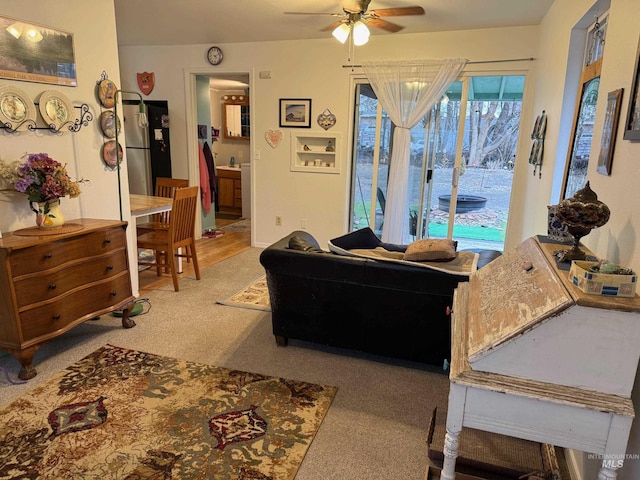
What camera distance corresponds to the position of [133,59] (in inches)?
213

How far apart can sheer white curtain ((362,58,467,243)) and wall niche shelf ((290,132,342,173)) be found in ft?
2.30

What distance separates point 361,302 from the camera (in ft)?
8.19

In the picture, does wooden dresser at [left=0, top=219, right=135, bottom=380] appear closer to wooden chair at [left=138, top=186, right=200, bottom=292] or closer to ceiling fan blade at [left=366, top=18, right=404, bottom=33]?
wooden chair at [left=138, top=186, right=200, bottom=292]

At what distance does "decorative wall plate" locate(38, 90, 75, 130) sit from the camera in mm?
2623

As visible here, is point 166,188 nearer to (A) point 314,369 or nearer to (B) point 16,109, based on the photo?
(B) point 16,109

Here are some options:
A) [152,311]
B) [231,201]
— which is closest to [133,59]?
[231,201]

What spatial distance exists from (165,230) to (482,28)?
12.3 ft

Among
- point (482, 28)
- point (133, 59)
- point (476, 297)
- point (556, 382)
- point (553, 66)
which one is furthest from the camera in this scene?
point (133, 59)

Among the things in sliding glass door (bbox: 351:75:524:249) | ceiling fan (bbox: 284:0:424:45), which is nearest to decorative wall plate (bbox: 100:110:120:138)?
ceiling fan (bbox: 284:0:424:45)

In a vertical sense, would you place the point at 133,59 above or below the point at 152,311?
above

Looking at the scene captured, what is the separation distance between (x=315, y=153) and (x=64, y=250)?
3.19m

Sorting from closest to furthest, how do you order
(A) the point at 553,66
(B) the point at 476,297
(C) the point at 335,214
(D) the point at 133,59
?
(B) the point at 476,297 < (A) the point at 553,66 < (C) the point at 335,214 < (D) the point at 133,59

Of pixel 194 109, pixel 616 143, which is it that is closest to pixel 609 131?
pixel 616 143

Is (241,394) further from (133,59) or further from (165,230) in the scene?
(133,59)
